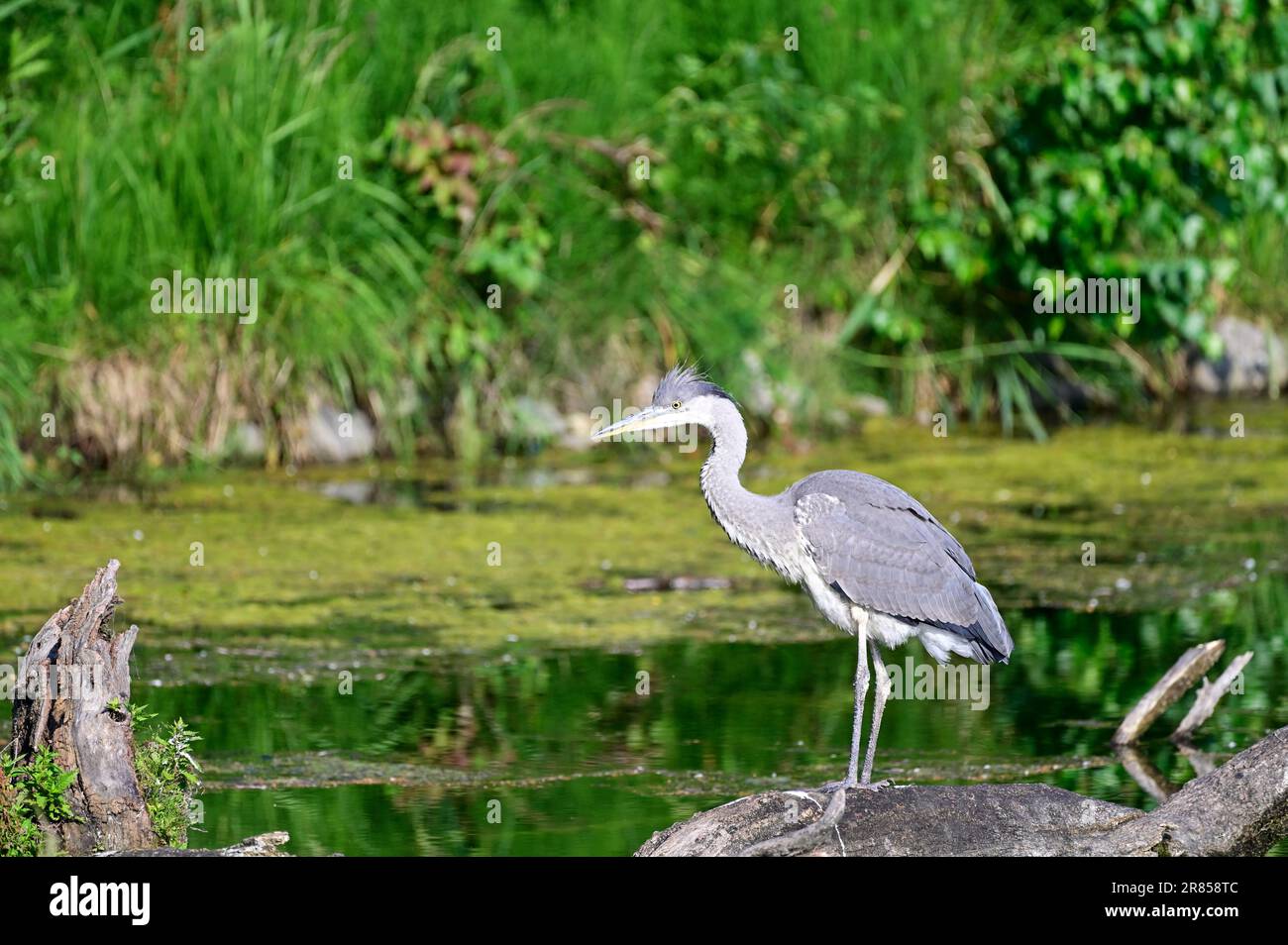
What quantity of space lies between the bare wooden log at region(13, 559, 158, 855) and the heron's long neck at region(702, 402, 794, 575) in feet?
5.53

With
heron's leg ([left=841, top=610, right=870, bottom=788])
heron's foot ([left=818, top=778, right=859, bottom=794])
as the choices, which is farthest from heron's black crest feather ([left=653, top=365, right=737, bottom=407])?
heron's foot ([left=818, top=778, right=859, bottom=794])

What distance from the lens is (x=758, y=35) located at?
1282 cm

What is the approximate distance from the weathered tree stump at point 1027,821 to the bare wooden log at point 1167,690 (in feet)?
5.40

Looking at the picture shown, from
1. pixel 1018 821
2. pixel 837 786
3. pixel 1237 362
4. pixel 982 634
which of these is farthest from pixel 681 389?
pixel 1237 362

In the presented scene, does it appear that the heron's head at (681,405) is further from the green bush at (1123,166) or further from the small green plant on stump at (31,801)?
the green bush at (1123,166)

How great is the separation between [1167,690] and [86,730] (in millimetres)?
3470

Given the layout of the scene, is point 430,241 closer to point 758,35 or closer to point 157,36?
point 157,36

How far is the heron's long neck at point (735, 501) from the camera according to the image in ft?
18.1

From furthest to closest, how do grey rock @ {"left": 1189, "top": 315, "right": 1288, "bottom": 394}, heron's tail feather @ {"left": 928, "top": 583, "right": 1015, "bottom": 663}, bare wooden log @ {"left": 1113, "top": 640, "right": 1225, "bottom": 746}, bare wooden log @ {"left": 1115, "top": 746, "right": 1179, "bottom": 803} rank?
grey rock @ {"left": 1189, "top": 315, "right": 1288, "bottom": 394} → bare wooden log @ {"left": 1113, "top": 640, "right": 1225, "bottom": 746} → bare wooden log @ {"left": 1115, "top": 746, "right": 1179, "bottom": 803} → heron's tail feather @ {"left": 928, "top": 583, "right": 1015, "bottom": 663}

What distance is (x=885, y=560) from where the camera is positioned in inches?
Answer: 215

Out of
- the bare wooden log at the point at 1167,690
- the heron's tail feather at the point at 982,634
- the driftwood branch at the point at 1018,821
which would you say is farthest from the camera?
the bare wooden log at the point at 1167,690

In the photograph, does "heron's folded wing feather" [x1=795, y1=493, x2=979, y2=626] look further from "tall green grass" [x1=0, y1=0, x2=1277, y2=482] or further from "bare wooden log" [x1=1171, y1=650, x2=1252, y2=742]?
"tall green grass" [x1=0, y1=0, x2=1277, y2=482]

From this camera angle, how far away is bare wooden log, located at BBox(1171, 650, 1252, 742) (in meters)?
6.17

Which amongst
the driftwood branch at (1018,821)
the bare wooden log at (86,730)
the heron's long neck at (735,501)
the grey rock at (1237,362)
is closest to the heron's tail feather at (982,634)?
the heron's long neck at (735,501)
